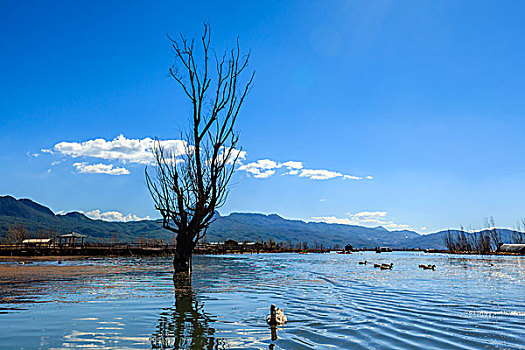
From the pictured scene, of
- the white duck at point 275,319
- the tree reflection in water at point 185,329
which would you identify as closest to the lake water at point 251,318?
the tree reflection in water at point 185,329

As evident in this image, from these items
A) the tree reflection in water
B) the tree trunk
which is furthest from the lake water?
the tree trunk

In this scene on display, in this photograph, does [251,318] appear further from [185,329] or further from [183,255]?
[183,255]

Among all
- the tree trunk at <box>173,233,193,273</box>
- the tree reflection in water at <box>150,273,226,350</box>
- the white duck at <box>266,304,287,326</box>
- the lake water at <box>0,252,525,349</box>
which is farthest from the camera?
the tree trunk at <box>173,233,193,273</box>

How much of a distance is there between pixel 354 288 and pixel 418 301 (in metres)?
3.75

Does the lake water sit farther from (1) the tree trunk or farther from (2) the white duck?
(1) the tree trunk

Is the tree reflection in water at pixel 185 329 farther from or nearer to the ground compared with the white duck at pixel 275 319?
nearer to the ground

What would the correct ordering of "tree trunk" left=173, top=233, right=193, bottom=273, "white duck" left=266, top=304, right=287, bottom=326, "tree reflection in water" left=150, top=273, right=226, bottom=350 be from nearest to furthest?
"tree reflection in water" left=150, top=273, right=226, bottom=350 → "white duck" left=266, top=304, right=287, bottom=326 → "tree trunk" left=173, top=233, right=193, bottom=273

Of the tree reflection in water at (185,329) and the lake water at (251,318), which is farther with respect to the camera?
the lake water at (251,318)

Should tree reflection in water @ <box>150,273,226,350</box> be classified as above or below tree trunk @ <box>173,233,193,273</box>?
below

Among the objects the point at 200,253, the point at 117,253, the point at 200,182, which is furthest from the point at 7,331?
the point at 200,253

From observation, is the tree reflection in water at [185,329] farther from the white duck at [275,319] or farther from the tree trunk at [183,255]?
the tree trunk at [183,255]

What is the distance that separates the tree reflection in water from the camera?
701 centimetres

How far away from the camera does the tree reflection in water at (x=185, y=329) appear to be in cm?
701

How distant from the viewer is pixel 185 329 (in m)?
8.12
